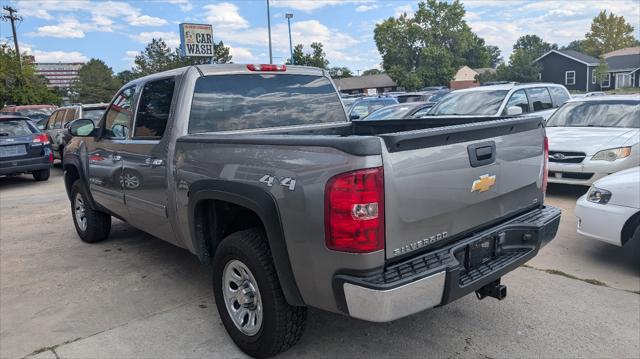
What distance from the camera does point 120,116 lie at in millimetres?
4895

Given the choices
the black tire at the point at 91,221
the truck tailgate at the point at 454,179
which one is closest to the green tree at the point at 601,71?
the truck tailgate at the point at 454,179

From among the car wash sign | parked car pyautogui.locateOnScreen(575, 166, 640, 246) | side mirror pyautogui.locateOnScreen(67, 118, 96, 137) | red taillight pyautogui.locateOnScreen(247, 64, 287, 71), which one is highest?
the car wash sign

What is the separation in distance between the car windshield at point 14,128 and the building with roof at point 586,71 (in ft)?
182

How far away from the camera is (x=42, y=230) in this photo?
693cm

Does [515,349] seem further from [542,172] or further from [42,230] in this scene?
[42,230]

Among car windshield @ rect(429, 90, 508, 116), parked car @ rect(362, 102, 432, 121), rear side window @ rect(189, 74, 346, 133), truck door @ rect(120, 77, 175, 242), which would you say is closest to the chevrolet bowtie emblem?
rear side window @ rect(189, 74, 346, 133)

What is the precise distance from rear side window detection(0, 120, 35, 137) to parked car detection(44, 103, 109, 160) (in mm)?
799

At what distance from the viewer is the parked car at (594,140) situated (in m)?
6.95

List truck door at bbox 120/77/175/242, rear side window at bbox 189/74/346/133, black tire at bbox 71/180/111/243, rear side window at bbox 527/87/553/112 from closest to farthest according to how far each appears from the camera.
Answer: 1. rear side window at bbox 189/74/346/133
2. truck door at bbox 120/77/175/242
3. black tire at bbox 71/180/111/243
4. rear side window at bbox 527/87/553/112

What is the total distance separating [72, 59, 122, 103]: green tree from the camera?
82.1 meters

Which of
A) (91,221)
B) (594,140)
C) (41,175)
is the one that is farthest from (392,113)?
(41,175)

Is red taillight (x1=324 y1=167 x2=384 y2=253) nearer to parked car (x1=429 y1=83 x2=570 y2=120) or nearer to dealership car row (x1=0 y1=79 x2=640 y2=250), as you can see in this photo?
dealership car row (x1=0 y1=79 x2=640 y2=250)

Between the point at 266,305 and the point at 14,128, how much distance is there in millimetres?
10551

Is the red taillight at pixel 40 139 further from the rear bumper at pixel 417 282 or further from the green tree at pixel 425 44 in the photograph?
the green tree at pixel 425 44
